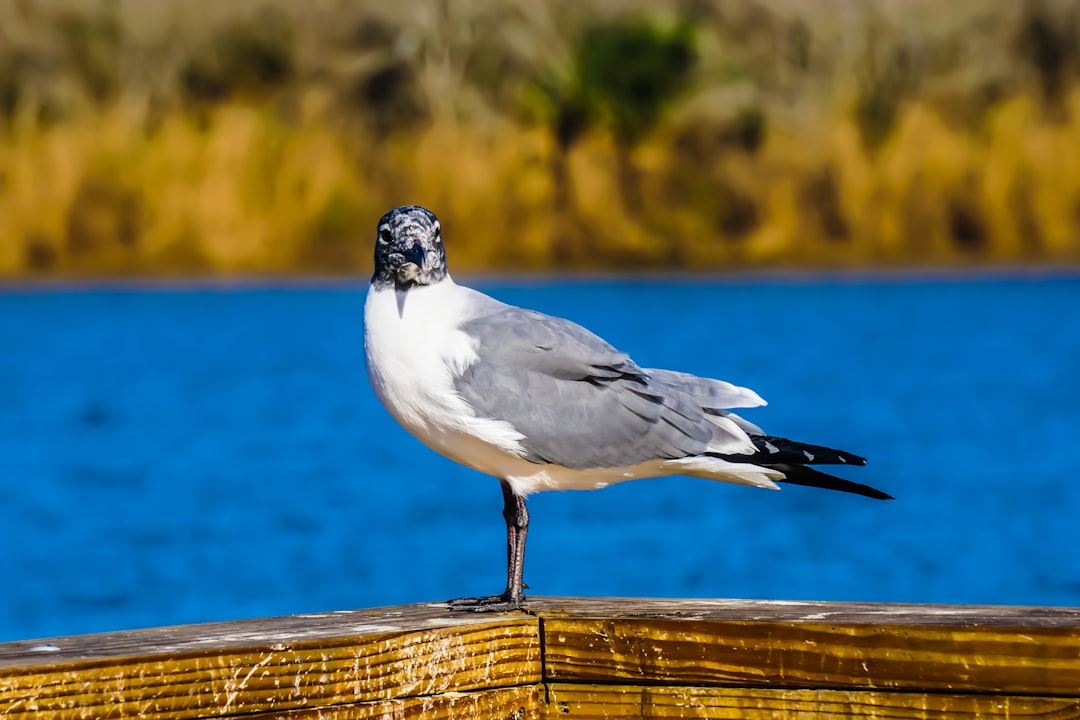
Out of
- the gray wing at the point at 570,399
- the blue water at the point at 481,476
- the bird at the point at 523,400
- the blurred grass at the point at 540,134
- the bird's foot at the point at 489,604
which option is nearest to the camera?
the bird's foot at the point at 489,604

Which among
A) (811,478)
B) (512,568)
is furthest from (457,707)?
(811,478)

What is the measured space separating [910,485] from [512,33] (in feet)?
40.2

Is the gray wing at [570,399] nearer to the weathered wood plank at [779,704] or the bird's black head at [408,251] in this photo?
the bird's black head at [408,251]

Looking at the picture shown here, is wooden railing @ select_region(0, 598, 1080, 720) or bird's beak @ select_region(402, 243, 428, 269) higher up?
bird's beak @ select_region(402, 243, 428, 269)

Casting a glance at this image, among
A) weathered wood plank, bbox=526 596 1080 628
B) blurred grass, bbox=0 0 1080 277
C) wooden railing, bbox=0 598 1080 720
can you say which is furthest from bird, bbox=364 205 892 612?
blurred grass, bbox=0 0 1080 277

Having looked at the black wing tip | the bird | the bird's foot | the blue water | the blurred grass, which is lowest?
the bird's foot

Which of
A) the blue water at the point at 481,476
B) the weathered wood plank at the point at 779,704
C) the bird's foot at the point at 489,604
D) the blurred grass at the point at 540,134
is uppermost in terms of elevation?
the blurred grass at the point at 540,134

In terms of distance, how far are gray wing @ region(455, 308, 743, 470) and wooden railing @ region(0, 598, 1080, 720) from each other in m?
0.72

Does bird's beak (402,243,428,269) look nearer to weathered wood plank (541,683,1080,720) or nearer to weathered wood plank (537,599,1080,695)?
weathered wood plank (537,599,1080,695)

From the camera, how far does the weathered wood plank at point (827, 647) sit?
245cm

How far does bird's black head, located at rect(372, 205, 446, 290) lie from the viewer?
3.36 m

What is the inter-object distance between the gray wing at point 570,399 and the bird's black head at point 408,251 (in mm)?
130

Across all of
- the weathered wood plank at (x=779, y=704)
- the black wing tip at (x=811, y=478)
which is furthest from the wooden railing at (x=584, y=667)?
the black wing tip at (x=811, y=478)

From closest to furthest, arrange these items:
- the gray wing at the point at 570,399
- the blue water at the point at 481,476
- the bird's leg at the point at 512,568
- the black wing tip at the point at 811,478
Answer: the bird's leg at the point at 512,568
the black wing tip at the point at 811,478
the gray wing at the point at 570,399
the blue water at the point at 481,476
